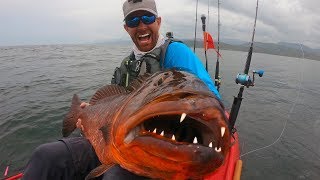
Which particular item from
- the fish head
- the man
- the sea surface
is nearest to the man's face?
the man

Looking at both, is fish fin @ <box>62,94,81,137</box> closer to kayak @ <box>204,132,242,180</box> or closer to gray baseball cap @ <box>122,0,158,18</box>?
gray baseball cap @ <box>122,0,158,18</box>

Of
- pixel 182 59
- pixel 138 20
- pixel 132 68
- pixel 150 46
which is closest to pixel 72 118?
pixel 132 68

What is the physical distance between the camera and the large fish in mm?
1854

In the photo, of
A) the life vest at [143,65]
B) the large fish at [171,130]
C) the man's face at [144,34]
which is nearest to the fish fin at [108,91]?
the life vest at [143,65]

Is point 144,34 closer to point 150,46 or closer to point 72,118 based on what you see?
point 150,46

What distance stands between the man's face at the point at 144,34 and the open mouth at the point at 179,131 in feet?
9.11

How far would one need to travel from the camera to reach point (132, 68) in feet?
16.4

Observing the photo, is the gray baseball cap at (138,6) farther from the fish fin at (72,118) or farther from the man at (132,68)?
the fish fin at (72,118)

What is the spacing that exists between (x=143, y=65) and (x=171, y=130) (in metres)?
2.38

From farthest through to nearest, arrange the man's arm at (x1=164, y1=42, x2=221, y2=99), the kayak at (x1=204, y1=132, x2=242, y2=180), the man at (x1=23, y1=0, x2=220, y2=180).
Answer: the kayak at (x1=204, y1=132, x2=242, y2=180) < the man's arm at (x1=164, y1=42, x2=221, y2=99) < the man at (x1=23, y1=0, x2=220, y2=180)

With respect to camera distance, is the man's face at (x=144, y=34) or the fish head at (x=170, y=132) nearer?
the fish head at (x=170, y=132)

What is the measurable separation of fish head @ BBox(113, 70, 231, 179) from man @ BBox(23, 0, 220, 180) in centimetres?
119

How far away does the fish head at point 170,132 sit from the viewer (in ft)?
6.07

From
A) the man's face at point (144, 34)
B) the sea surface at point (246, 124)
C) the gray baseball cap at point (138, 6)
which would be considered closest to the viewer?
the gray baseball cap at point (138, 6)
